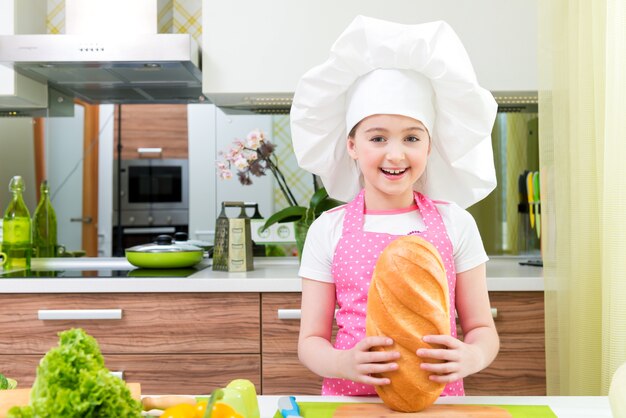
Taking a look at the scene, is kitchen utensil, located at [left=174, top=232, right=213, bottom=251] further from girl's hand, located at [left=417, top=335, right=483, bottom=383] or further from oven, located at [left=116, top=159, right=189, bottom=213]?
girl's hand, located at [left=417, top=335, right=483, bottom=383]

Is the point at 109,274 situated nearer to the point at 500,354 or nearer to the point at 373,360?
the point at 500,354

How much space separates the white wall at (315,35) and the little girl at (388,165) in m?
0.99

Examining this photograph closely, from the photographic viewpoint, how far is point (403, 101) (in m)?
1.05

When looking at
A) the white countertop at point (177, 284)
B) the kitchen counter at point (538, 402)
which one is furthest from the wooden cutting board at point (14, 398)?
the white countertop at point (177, 284)

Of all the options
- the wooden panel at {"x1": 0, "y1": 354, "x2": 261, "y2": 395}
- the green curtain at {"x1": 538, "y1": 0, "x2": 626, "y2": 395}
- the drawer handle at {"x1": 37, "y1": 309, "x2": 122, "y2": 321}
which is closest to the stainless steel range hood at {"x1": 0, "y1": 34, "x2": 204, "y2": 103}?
the drawer handle at {"x1": 37, "y1": 309, "x2": 122, "y2": 321}

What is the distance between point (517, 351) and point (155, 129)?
151 cm

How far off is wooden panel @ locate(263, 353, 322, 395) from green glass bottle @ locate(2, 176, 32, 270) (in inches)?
39.7

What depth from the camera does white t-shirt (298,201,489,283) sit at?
1.14 metres

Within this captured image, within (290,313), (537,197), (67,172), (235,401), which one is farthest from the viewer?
(67,172)

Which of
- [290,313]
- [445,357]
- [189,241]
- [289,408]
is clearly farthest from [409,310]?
[189,241]

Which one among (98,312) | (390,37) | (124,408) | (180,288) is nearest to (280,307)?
(180,288)

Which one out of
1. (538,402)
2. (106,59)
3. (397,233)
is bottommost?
(538,402)

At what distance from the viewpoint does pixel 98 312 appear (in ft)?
6.18

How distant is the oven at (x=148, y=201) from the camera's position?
2.54 metres
